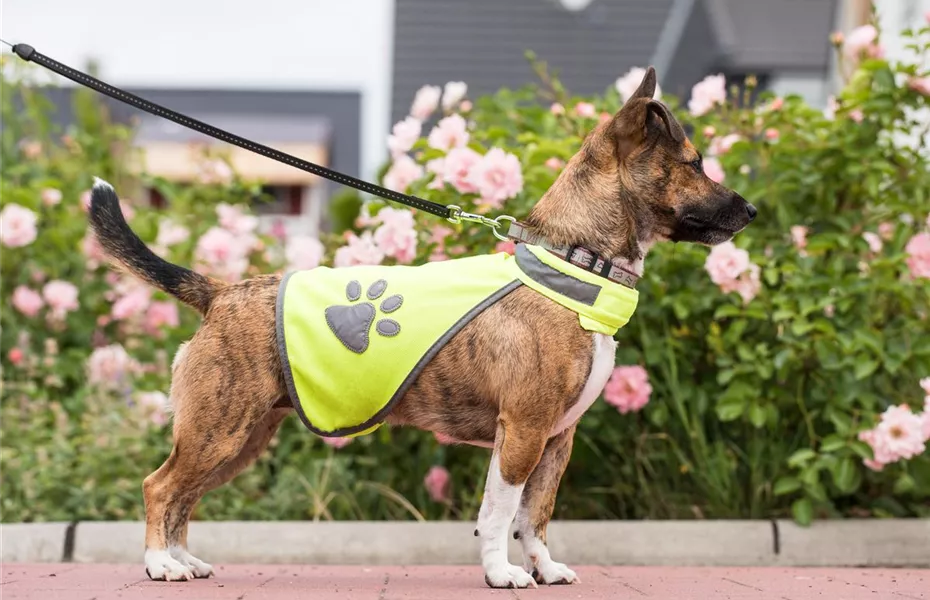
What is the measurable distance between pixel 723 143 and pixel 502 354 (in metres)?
2.48

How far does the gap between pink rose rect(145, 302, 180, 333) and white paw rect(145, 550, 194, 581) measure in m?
3.09

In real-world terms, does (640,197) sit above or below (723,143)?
below

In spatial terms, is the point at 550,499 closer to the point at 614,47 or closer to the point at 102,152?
the point at 102,152

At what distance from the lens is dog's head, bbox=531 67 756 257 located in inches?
161

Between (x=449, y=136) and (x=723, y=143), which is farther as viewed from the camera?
(x=723, y=143)

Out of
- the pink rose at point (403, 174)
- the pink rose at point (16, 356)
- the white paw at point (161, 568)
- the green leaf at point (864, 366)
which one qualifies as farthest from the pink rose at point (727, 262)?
the pink rose at point (16, 356)

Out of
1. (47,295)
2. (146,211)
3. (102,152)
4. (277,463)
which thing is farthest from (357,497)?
(102,152)

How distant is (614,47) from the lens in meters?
22.4

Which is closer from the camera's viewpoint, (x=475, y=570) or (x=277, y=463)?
(x=475, y=570)

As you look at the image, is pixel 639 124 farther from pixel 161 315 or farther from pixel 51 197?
pixel 51 197

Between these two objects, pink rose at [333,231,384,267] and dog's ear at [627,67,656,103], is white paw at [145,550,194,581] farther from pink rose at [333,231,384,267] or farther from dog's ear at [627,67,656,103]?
dog's ear at [627,67,656,103]

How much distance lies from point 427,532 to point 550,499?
1.23m

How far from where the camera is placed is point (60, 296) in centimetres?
709

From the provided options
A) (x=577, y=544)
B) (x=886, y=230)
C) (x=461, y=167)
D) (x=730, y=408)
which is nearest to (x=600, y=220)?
(x=461, y=167)
